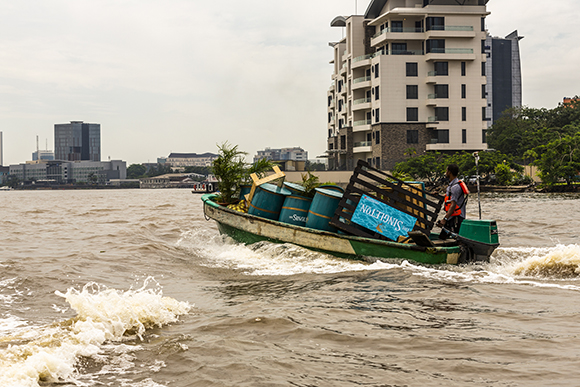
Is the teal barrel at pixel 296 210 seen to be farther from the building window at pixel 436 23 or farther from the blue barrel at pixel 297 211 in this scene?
the building window at pixel 436 23

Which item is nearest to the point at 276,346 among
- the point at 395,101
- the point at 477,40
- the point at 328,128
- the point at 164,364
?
the point at 164,364

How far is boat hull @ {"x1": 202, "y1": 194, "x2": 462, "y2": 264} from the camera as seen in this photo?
33.1 ft

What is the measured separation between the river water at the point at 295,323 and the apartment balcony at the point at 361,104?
53105 mm

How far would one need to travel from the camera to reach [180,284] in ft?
30.5

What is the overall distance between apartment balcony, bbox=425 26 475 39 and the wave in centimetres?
5688

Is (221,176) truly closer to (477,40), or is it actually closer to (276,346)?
(276,346)

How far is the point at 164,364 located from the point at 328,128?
268ft

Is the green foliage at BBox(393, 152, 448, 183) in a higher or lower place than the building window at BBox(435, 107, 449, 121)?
lower

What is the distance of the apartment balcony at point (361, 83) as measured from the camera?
62406 mm

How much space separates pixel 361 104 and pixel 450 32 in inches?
504

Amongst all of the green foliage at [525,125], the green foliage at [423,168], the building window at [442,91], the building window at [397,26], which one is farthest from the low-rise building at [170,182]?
the green foliage at [423,168]

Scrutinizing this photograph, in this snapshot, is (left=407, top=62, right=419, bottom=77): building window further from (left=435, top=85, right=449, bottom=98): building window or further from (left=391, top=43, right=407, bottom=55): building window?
(left=435, top=85, right=449, bottom=98): building window

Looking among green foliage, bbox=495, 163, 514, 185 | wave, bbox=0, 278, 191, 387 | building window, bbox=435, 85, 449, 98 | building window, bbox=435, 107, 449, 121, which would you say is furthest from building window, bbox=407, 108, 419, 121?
wave, bbox=0, 278, 191, 387

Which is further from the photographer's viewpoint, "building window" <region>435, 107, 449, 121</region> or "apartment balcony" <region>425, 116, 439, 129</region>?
"apartment balcony" <region>425, 116, 439, 129</region>
